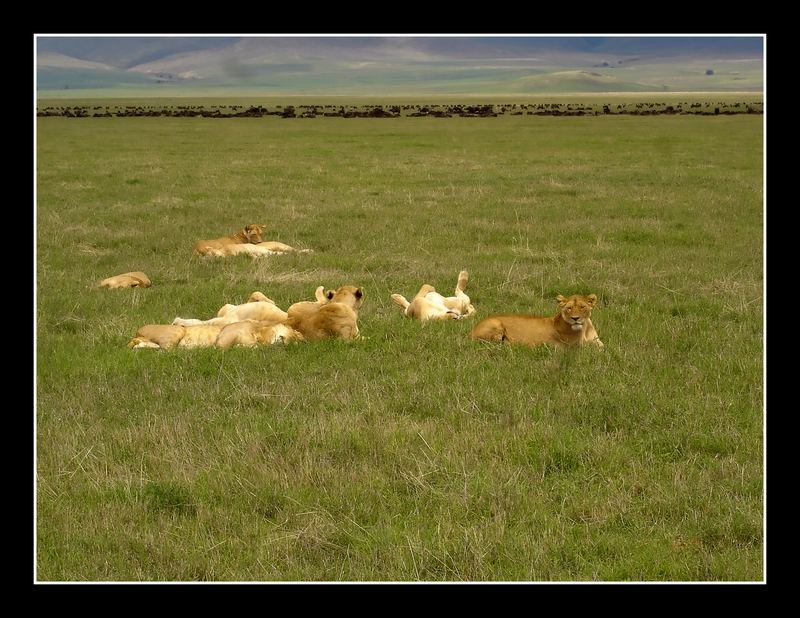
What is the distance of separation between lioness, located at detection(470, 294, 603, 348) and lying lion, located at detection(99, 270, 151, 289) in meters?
6.68

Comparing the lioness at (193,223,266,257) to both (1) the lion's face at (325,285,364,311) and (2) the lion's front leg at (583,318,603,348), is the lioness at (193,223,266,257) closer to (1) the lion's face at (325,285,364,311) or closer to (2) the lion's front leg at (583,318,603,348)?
(1) the lion's face at (325,285,364,311)

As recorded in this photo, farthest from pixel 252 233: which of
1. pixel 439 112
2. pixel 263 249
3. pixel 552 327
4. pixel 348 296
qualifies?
pixel 439 112

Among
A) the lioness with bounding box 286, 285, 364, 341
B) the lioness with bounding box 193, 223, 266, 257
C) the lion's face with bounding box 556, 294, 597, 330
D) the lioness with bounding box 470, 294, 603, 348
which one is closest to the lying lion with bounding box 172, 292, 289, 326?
the lioness with bounding box 286, 285, 364, 341

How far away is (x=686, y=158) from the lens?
37938 mm

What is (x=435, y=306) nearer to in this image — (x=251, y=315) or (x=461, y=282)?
(x=461, y=282)

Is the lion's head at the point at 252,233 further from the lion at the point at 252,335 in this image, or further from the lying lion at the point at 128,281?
the lion at the point at 252,335

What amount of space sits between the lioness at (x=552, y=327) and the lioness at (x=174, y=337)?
3413 millimetres

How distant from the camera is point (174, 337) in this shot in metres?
10.3

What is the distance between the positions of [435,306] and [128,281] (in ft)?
18.9

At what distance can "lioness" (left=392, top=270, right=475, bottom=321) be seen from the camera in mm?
11461

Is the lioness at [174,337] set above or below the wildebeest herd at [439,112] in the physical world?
below

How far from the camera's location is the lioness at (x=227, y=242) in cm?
1714

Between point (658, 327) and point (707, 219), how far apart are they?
37.8 ft

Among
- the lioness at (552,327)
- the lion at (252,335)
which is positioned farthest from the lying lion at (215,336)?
the lioness at (552,327)
